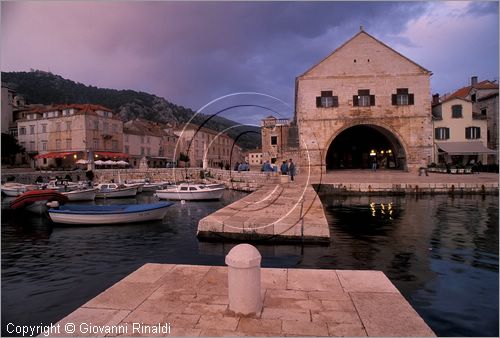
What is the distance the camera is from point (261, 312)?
4.89 m

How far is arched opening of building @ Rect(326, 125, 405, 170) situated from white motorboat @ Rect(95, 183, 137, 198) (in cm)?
2603

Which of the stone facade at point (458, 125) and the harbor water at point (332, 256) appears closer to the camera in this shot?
the harbor water at point (332, 256)

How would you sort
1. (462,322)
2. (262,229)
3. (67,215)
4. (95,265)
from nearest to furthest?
1. (462,322)
2. (95,265)
3. (262,229)
4. (67,215)

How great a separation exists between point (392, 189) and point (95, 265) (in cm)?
2181

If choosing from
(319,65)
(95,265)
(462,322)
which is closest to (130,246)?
(95,265)

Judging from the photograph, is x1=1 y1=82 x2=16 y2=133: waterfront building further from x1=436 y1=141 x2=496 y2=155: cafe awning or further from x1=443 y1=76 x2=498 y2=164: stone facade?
x1=443 y1=76 x2=498 y2=164: stone facade

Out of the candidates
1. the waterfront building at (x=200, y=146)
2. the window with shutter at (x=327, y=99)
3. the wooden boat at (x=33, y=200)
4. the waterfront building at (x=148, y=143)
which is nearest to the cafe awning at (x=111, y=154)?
the waterfront building at (x=148, y=143)

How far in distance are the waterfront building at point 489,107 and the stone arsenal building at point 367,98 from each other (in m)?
9.06

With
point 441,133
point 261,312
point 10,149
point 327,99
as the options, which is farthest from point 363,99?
point 10,149

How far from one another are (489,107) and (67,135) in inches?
2348

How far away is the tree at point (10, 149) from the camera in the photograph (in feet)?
162

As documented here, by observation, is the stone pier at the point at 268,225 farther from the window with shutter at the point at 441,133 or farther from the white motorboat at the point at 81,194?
the window with shutter at the point at 441,133

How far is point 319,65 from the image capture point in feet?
120

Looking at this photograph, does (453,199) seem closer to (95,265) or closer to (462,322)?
(462,322)
